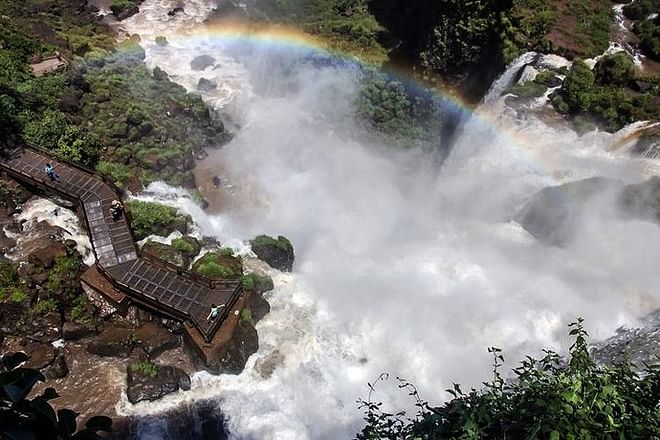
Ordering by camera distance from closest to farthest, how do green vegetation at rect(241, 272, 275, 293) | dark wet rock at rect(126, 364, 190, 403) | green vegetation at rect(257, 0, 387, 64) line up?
dark wet rock at rect(126, 364, 190, 403) → green vegetation at rect(241, 272, 275, 293) → green vegetation at rect(257, 0, 387, 64)

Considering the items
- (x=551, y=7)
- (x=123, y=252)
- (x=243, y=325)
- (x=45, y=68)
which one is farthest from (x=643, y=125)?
(x=45, y=68)

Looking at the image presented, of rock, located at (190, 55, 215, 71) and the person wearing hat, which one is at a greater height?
the person wearing hat

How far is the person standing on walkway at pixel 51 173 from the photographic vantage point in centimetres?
2320

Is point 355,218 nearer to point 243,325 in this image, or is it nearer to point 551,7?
point 243,325

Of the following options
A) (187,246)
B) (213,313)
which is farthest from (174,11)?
(213,313)

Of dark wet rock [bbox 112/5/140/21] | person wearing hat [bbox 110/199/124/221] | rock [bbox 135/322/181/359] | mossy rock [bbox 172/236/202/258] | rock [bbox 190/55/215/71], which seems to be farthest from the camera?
dark wet rock [bbox 112/5/140/21]

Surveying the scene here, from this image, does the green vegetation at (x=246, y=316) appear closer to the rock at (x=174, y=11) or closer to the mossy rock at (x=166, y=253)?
the mossy rock at (x=166, y=253)

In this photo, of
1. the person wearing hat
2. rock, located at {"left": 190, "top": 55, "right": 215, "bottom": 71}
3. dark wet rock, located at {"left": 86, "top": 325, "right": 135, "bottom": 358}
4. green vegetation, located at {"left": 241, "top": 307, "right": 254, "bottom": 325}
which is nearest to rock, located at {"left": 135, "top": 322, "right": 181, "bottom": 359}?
dark wet rock, located at {"left": 86, "top": 325, "right": 135, "bottom": 358}

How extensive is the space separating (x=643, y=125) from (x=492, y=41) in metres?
12.8

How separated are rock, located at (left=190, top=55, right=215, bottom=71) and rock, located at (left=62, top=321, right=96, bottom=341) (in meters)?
27.6

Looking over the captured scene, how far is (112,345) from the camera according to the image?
19234mm

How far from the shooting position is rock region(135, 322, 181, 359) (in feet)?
63.3

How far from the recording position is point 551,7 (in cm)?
3084

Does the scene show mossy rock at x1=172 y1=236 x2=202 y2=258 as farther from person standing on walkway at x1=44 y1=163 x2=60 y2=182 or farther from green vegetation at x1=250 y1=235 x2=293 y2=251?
person standing on walkway at x1=44 y1=163 x2=60 y2=182
